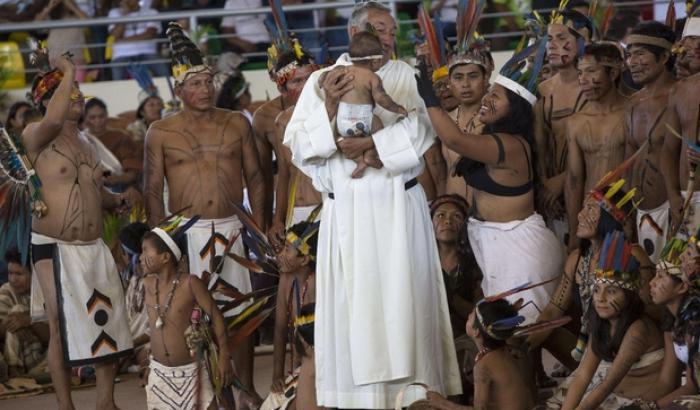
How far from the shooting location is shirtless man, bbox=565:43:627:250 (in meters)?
6.88

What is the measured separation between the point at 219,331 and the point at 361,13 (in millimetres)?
1727

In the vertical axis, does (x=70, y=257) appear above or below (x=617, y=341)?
above

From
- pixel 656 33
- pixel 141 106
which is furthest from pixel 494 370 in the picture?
pixel 141 106

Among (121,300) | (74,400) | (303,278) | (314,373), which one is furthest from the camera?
(74,400)

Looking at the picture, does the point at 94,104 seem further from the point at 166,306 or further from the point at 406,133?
the point at 406,133

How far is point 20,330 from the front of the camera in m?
8.53

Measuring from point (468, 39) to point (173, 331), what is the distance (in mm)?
2042

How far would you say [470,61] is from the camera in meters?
6.98

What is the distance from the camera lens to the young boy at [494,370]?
5910mm

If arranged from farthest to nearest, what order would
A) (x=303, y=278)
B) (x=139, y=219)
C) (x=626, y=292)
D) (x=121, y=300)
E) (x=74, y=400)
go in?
(x=139, y=219) → (x=74, y=400) → (x=121, y=300) → (x=303, y=278) → (x=626, y=292)

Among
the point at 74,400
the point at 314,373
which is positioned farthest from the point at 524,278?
the point at 74,400

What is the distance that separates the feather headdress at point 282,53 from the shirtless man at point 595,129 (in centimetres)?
155

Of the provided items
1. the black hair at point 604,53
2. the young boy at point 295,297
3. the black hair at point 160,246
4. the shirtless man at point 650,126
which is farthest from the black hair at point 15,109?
the shirtless man at point 650,126

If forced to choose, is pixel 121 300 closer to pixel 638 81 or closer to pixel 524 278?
pixel 524 278
